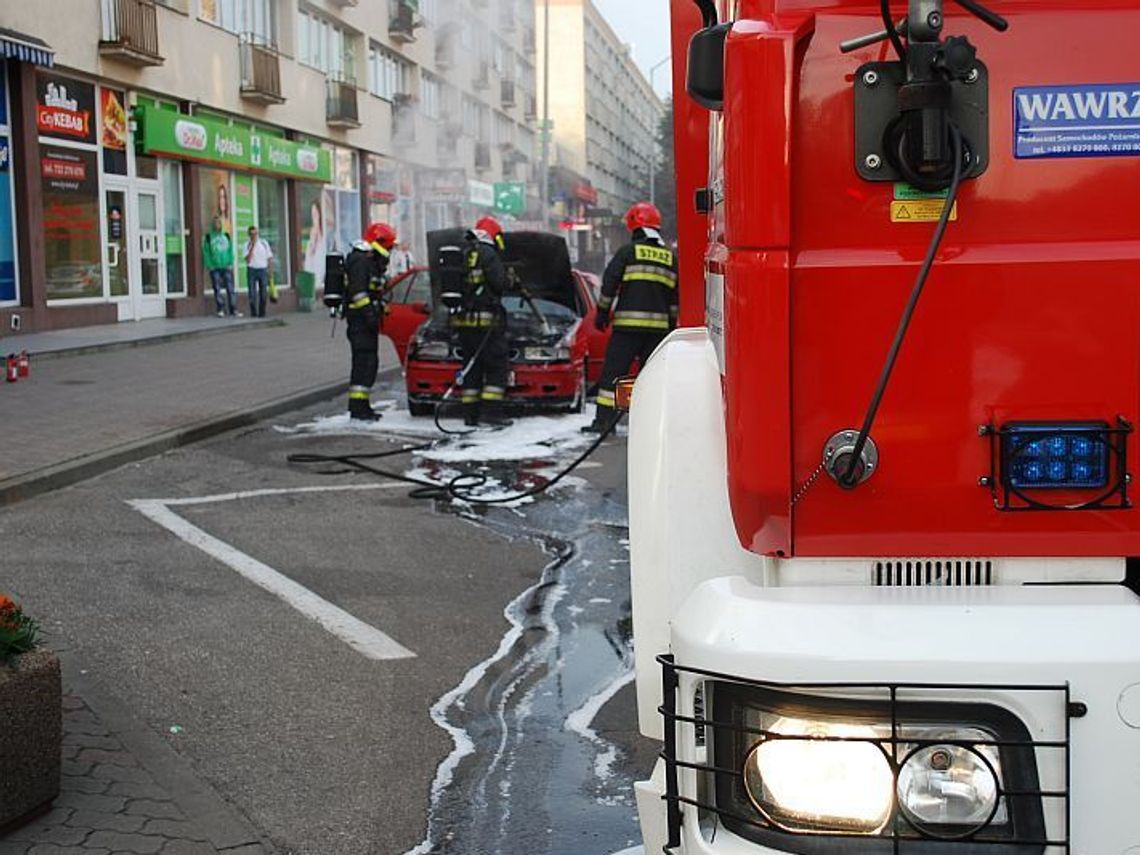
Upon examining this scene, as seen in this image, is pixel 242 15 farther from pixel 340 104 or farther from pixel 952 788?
pixel 952 788

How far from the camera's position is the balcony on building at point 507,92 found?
35469mm

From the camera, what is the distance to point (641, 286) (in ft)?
39.5

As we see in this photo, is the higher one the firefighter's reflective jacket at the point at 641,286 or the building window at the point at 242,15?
the building window at the point at 242,15

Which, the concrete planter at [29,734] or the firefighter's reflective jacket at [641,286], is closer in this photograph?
the concrete planter at [29,734]

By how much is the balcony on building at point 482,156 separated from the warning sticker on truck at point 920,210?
37796mm

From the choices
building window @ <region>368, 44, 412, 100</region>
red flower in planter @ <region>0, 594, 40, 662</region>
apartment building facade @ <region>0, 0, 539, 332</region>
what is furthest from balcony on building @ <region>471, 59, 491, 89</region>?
red flower in planter @ <region>0, 594, 40, 662</region>

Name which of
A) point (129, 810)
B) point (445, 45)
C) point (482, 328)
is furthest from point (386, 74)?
point (129, 810)

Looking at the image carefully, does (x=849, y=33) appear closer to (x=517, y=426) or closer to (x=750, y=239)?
(x=750, y=239)

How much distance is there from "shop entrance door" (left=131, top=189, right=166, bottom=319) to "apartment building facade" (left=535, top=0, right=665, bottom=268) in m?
13.1

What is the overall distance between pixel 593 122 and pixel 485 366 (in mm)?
49964

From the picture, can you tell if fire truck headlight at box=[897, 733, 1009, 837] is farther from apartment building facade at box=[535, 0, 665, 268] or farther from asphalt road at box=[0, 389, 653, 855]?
apartment building facade at box=[535, 0, 665, 268]

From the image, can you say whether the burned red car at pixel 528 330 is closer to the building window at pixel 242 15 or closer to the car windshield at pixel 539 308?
the car windshield at pixel 539 308

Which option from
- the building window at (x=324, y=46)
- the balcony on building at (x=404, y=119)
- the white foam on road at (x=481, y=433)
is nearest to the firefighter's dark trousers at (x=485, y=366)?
the white foam on road at (x=481, y=433)

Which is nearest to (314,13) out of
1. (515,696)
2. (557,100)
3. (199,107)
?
(199,107)
